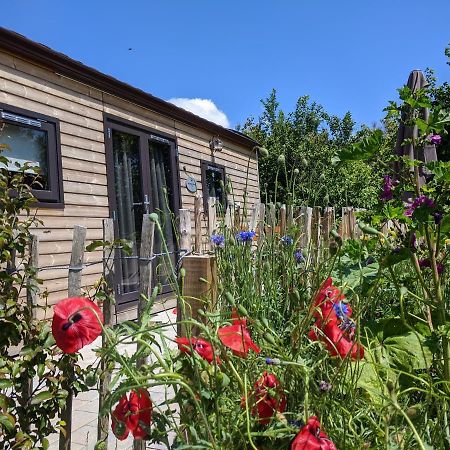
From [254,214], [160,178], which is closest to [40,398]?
[254,214]

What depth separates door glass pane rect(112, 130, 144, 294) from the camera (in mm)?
5945

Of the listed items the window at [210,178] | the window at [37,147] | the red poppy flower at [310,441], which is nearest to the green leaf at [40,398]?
the red poppy flower at [310,441]

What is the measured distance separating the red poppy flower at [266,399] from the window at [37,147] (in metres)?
4.16

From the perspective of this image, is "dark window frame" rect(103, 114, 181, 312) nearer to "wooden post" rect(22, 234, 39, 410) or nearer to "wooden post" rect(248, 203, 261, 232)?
"wooden post" rect(248, 203, 261, 232)

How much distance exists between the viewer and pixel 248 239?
76.4 inches

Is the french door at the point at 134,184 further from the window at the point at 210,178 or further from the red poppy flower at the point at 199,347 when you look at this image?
the red poppy flower at the point at 199,347

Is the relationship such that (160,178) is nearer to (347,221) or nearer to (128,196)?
(128,196)

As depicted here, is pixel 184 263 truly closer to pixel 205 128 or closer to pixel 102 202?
pixel 102 202

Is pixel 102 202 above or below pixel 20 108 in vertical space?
below

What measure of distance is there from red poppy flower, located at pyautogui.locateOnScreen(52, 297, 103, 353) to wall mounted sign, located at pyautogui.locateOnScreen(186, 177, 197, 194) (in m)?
6.65

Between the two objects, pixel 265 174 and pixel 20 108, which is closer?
pixel 20 108

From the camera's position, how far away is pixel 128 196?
6.24 metres

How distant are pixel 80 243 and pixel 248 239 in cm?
68

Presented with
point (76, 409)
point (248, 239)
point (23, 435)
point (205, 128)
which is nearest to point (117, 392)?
point (23, 435)
